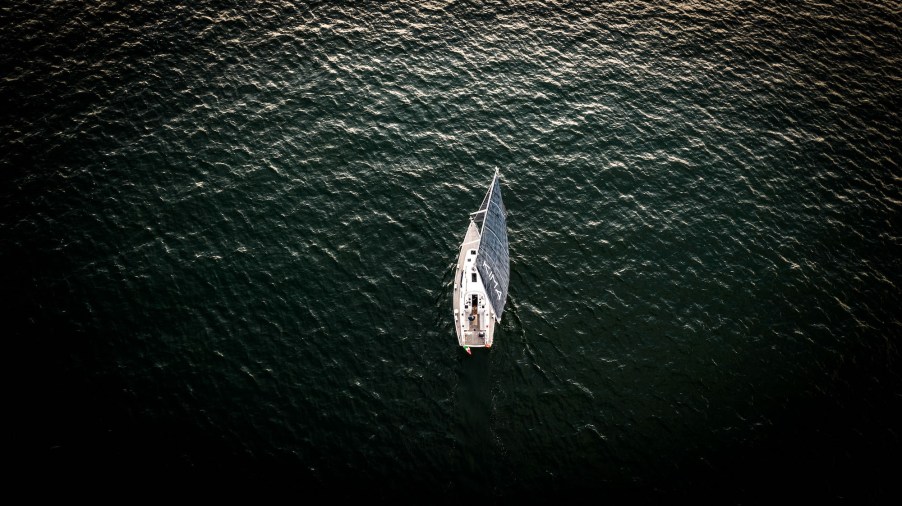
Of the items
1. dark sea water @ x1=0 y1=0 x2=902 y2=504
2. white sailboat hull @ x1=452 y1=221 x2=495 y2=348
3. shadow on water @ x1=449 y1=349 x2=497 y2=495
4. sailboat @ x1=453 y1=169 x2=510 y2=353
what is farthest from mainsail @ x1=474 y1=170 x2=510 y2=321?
shadow on water @ x1=449 y1=349 x2=497 y2=495

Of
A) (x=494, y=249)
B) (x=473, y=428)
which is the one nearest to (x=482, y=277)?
(x=494, y=249)

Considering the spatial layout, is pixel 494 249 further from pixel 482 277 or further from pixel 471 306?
pixel 471 306

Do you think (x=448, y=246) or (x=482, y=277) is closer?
(x=482, y=277)

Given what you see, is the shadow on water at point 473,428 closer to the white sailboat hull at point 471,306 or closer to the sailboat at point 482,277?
the white sailboat hull at point 471,306

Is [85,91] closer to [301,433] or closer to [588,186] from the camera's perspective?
[301,433]

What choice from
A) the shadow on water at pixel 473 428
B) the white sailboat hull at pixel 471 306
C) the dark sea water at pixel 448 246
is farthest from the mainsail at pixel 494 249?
the shadow on water at pixel 473 428

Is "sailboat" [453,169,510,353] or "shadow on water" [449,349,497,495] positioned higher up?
"sailboat" [453,169,510,353]

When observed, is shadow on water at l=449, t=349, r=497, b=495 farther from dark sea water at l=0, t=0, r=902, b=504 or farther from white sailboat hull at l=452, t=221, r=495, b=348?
white sailboat hull at l=452, t=221, r=495, b=348
